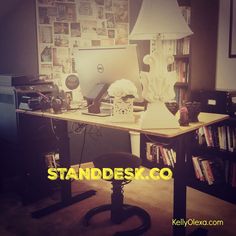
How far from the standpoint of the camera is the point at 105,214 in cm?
275

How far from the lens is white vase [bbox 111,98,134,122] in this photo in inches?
88.4

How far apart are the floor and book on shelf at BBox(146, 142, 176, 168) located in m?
0.28

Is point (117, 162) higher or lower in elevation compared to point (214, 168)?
higher

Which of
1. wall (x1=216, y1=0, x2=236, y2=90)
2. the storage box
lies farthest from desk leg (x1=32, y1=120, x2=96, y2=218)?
wall (x1=216, y1=0, x2=236, y2=90)

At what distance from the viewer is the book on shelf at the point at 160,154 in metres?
3.59

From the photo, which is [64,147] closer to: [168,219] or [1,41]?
[168,219]

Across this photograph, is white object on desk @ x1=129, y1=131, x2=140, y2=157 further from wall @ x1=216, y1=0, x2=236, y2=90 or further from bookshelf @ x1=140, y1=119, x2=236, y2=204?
wall @ x1=216, y1=0, x2=236, y2=90

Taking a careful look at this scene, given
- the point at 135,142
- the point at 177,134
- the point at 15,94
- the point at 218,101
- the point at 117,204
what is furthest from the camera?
the point at 135,142

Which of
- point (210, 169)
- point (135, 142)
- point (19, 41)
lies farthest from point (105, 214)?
point (19, 41)

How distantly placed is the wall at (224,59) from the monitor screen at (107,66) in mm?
1198

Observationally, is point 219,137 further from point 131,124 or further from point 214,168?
point 131,124

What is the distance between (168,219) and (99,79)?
1197 millimetres

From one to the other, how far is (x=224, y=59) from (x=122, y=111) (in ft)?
4.92

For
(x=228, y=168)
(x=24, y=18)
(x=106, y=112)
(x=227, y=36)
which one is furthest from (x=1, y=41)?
(x=228, y=168)
